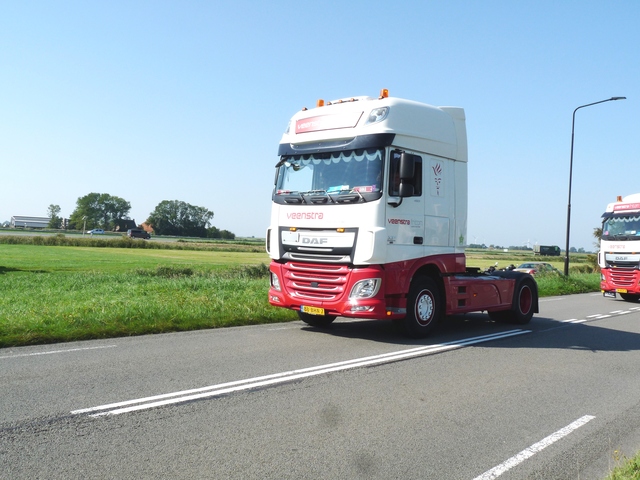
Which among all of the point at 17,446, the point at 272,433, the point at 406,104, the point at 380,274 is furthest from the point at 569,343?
the point at 17,446

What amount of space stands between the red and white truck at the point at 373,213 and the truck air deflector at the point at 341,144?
0.02 meters

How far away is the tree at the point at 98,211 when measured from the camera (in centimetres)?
14125

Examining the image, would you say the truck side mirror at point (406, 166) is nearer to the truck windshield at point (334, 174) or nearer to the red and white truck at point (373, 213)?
the red and white truck at point (373, 213)

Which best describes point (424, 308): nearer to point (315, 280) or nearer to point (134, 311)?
point (315, 280)

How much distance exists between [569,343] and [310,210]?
16.7 ft

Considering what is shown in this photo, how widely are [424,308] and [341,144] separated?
122 inches

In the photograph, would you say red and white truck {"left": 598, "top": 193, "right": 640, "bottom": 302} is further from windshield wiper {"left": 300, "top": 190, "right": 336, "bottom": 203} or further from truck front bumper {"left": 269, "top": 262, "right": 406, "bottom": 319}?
windshield wiper {"left": 300, "top": 190, "right": 336, "bottom": 203}

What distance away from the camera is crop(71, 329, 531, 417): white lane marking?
5129 millimetres

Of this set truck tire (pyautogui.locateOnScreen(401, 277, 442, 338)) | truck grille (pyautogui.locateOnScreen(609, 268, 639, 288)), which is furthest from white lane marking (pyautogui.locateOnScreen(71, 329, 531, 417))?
truck grille (pyautogui.locateOnScreen(609, 268, 639, 288))

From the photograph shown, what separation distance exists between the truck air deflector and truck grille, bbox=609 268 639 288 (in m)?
13.8

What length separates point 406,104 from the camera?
9688 millimetres

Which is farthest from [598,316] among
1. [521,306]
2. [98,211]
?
[98,211]

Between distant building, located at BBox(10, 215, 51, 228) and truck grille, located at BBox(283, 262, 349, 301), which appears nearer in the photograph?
truck grille, located at BBox(283, 262, 349, 301)

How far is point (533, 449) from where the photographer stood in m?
4.61
